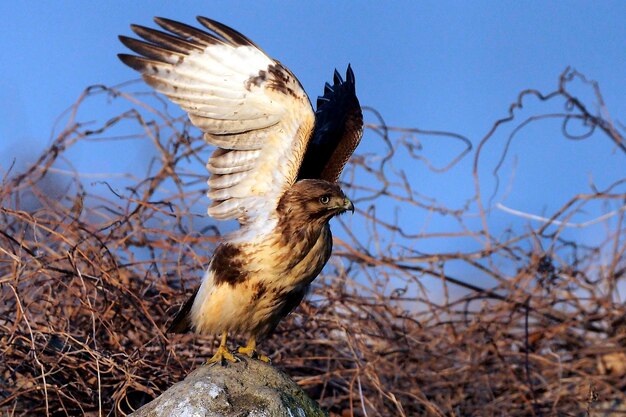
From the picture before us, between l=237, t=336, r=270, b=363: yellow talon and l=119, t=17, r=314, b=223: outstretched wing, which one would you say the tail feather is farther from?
l=119, t=17, r=314, b=223: outstretched wing

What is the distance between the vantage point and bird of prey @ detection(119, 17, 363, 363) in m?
3.27

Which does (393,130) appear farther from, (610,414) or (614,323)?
(610,414)

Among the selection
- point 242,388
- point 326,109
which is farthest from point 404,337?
point 242,388

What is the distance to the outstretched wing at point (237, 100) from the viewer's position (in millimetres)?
3393

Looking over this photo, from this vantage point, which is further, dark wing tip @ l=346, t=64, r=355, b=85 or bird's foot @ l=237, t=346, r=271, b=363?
dark wing tip @ l=346, t=64, r=355, b=85

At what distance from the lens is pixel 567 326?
534 cm

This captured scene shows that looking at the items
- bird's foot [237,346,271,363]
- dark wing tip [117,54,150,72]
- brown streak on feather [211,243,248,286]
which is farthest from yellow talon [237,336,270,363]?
dark wing tip [117,54,150,72]

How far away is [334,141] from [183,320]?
1038 mm

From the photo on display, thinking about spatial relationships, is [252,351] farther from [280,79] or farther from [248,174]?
[280,79]

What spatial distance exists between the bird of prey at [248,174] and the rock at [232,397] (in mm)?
158

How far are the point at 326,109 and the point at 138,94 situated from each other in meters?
1.48

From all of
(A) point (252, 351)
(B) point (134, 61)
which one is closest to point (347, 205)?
(A) point (252, 351)

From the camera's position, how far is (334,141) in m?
3.79

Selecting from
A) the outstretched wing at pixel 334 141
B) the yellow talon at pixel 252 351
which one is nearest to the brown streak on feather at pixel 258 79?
the outstretched wing at pixel 334 141
